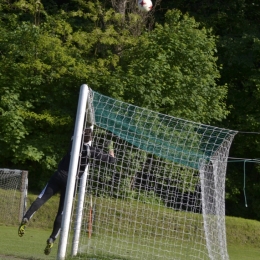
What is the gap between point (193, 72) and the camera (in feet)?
78.9

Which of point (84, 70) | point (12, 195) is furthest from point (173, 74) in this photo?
point (12, 195)

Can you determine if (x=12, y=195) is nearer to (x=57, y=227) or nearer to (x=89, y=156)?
(x=57, y=227)

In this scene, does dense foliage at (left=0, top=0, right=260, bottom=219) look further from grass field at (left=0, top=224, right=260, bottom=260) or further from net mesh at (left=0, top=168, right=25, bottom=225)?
grass field at (left=0, top=224, right=260, bottom=260)

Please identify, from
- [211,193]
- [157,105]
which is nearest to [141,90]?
[157,105]

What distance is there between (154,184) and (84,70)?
11.9 meters

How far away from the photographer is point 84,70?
23.4m

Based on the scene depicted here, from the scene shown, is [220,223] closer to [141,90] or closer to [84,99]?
[84,99]

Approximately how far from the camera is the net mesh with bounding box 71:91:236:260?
1059 cm

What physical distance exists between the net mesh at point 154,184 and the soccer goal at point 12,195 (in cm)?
837

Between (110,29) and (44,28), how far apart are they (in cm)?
244

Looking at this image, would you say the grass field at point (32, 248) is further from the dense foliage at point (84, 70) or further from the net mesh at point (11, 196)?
the dense foliage at point (84, 70)

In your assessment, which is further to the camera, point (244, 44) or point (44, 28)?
point (244, 44)

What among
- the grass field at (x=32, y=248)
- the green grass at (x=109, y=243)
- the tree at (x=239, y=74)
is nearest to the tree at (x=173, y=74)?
the tree at (x=239, y=74)

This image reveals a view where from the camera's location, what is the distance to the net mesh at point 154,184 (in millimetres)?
10586
